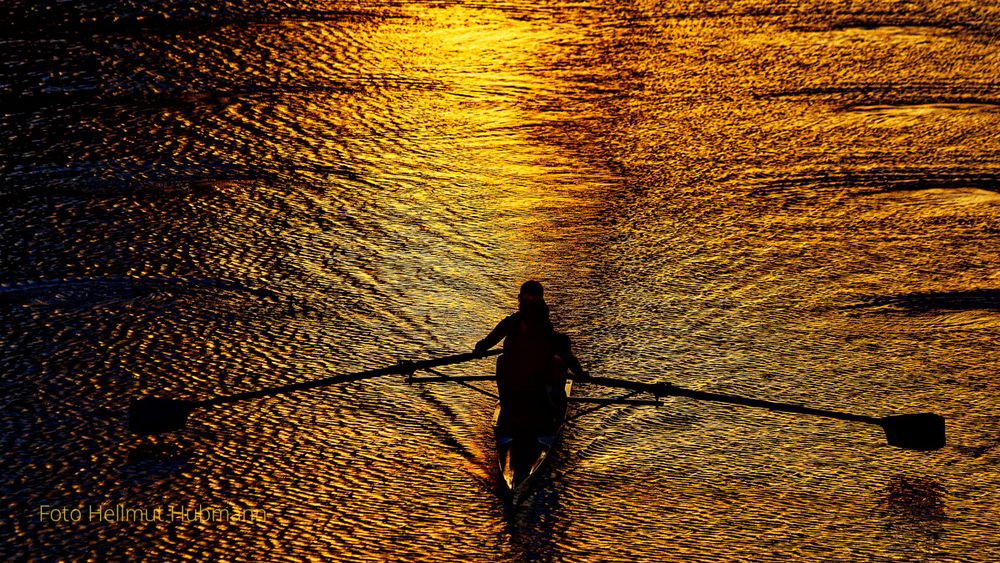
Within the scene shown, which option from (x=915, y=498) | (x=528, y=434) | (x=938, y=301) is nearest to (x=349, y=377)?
(x=528, y=434)

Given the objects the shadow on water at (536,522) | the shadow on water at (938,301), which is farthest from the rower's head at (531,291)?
the shadow on water at (938,301)

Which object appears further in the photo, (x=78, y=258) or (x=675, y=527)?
(x=78, y=258)

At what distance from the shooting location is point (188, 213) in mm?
15562

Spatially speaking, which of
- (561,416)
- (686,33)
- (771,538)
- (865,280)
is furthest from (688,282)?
(686,33)

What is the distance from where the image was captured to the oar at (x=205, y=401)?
10.5 meters

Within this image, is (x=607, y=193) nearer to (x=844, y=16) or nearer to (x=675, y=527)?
(x=675, y=527)

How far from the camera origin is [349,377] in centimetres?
1126

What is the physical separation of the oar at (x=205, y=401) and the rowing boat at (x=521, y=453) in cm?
108

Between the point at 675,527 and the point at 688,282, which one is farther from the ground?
the point at 688,282

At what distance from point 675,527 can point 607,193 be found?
7.26 meters

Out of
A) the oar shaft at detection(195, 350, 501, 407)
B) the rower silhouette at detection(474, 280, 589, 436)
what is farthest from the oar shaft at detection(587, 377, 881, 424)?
the oar shaft at detection(195, 350, 501, 407)

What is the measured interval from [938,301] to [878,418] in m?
3.16

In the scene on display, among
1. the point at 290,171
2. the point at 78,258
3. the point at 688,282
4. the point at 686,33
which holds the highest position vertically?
the point at 686,33

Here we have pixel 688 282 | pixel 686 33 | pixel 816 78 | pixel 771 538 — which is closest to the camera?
pixel 771 538
